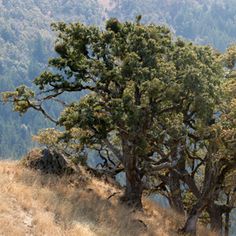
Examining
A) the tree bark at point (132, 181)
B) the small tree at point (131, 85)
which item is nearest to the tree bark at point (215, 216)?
the tree bark at point (132, 181)

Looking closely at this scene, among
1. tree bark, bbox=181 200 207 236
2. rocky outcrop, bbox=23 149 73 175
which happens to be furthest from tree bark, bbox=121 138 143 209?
rocky outcrop, bbox=23 149 73 175

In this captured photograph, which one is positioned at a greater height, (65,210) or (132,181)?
(132,181)

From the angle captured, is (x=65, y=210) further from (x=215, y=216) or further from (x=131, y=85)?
(x=215, y=216)

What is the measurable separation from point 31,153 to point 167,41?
10179 millimetres

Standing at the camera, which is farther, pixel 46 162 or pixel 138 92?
pixel 46 162

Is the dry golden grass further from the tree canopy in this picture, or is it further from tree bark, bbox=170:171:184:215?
tree bark, bbox=170:171:184:215

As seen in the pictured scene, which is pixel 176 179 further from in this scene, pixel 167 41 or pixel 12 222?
pixel 12 222

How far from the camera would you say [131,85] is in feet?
85.6

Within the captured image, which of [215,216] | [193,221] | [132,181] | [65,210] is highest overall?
[132,181]

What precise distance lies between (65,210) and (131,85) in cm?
797

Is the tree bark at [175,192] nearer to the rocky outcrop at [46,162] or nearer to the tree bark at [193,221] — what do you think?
the tree bark at [193,221]

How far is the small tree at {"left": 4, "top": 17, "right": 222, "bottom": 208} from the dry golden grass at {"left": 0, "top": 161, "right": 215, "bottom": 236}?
223 centimetres

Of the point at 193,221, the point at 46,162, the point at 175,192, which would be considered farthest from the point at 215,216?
the point at 46,162

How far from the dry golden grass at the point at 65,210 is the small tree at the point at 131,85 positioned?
2.23m
